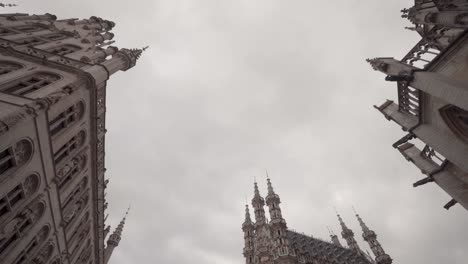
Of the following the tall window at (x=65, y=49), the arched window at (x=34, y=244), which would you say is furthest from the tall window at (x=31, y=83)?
the arched window at (x=34, y=244)

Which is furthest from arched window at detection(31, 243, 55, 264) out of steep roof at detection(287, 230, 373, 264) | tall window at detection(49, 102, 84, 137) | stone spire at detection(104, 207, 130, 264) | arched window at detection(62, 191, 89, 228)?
steep roof at detection(287, 230, 373, 264)

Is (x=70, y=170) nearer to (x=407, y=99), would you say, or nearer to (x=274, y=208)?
(x=407, y=99)

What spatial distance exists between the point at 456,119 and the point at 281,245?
44.0 metres

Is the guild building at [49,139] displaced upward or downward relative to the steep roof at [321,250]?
downward

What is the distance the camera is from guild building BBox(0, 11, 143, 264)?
15109 millimetres

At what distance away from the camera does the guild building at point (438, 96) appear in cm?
1180

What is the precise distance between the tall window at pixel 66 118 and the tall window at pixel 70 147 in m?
1.69

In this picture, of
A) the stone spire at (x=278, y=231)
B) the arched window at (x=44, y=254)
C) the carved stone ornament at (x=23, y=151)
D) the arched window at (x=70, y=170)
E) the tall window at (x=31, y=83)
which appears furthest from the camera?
the stone spire at (x=278, y=231)

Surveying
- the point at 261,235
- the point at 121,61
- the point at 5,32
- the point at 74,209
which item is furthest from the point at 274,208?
the point at 5,32

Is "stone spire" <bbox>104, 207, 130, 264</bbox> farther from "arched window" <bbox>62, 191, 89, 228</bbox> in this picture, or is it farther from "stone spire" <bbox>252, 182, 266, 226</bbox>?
"stone spire" <bbox>252, 182, 266, 226</bbox>

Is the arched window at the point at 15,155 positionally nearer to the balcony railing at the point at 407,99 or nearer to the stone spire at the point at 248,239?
the balcony railing at the point at 407,99

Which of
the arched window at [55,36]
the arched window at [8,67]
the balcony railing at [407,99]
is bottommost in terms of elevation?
the balcony railing at [407,99]

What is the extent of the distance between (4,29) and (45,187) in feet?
49.5

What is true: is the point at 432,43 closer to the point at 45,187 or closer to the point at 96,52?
the point at 45,187
